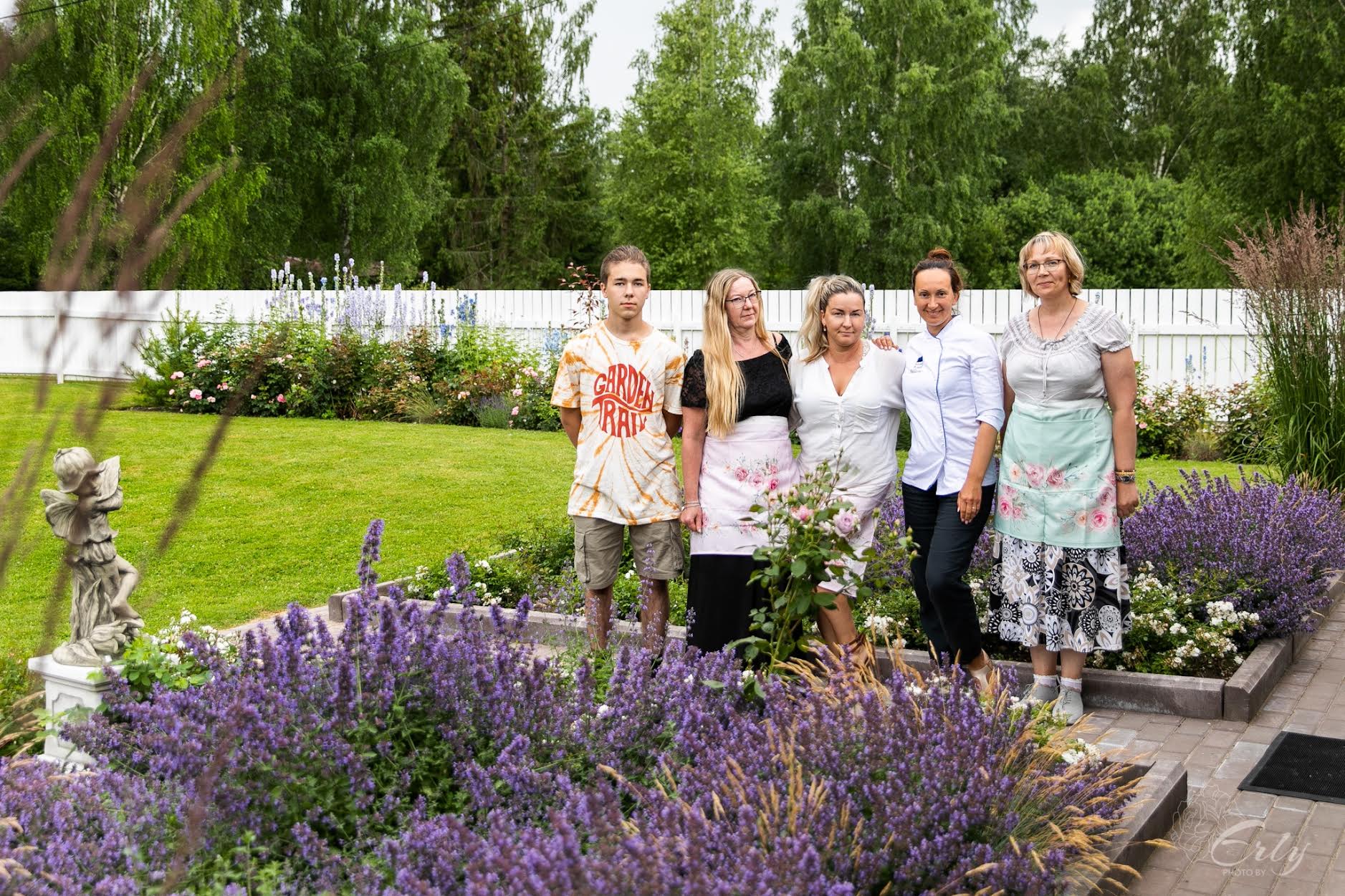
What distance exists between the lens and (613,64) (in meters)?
38.9

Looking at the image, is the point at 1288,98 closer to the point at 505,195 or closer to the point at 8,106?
the point at 505,195

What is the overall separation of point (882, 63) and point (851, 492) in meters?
31.0

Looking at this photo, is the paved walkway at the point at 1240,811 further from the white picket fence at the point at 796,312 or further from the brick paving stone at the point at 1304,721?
the white picket fence at the point at 796,312

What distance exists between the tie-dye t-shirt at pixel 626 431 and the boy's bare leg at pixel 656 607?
0.28m

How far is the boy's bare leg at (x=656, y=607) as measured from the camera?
449cm

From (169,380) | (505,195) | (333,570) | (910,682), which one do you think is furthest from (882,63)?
(910,682)

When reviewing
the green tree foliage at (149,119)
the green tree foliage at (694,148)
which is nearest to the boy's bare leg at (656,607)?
the green tree foliage at (149,119)

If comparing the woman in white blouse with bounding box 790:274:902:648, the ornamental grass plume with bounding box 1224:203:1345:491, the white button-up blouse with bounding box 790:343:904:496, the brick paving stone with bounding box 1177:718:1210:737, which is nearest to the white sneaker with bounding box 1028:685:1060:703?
the brick paving stone with bounding box 1177:718:1210:737

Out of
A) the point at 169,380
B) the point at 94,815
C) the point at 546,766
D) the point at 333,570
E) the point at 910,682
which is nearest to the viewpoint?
the point at 94,815

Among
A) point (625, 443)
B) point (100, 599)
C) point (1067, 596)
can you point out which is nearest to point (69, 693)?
point (100, 599)

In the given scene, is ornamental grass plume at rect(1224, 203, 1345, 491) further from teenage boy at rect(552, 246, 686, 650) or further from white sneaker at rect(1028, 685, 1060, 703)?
teenage boy at rect(552, 246, 686, 650)

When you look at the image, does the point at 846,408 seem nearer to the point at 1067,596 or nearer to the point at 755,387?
the point at 755,387

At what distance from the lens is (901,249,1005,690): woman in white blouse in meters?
4.61

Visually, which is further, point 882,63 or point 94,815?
point 882,63
